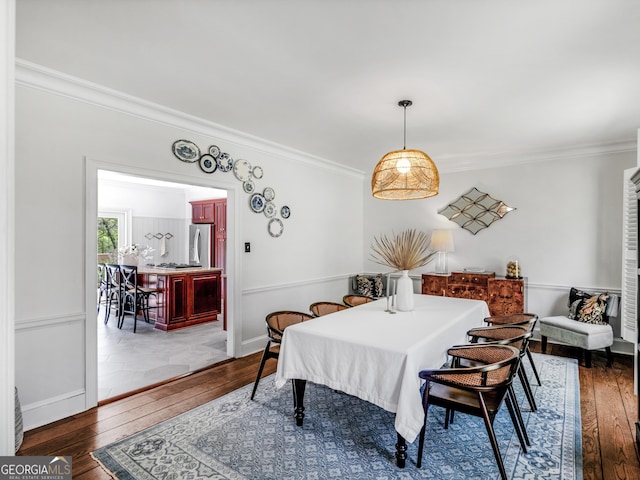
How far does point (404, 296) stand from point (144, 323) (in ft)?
14.8

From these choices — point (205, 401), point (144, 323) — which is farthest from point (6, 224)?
point (144, 323)

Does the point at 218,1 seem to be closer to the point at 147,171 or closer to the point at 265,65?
the point at 265,65

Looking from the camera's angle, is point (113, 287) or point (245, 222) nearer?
point (245, 222)

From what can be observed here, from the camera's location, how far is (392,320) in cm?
282

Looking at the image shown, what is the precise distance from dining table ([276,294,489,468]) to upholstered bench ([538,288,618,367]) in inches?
67.2

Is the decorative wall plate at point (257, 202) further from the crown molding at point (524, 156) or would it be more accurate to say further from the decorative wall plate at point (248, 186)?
the crown molding at point (524, 156)

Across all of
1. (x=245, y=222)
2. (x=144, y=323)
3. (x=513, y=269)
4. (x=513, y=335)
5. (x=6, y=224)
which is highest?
(x=245, y=222)

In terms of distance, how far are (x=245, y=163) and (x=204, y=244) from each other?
141 inches

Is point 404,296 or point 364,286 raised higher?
point 404,296

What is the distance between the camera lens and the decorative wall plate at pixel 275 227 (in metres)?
4.47

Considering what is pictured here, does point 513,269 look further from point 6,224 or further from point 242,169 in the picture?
point 6,224

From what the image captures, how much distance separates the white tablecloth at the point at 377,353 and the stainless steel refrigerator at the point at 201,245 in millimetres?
4777

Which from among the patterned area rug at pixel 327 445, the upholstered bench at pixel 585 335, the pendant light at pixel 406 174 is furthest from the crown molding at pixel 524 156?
the patterned area rug at pixel 327 445

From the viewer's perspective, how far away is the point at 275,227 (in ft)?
14.9
